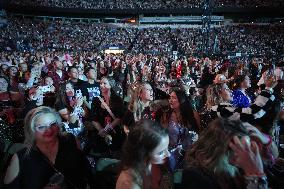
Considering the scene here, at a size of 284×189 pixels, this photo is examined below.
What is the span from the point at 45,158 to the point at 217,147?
154 cm

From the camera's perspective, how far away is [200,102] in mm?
8609

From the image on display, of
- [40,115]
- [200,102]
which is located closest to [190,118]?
[40,115]

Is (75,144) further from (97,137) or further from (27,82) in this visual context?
(27,82)

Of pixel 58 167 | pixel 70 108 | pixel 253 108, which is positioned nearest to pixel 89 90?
pixel 70 108

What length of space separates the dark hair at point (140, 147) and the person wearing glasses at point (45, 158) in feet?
2.39

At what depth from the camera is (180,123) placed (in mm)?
5133

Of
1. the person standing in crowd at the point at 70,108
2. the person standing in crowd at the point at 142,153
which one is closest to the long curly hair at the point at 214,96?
the person standing in crowd at the point at 70,108

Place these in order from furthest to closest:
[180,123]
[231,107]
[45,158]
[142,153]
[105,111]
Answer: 1. [105,111]
2. [231,107]
3. [180,123]
4. [45,158]
5. [142,153]

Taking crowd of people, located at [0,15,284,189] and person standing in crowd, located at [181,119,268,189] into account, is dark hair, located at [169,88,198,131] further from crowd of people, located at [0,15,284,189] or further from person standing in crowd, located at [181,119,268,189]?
person standing in crowd, located at [181,119,268,189]

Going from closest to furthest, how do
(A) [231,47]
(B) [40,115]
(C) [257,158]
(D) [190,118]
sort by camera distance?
(C) [257,158] → (B) [40,115] → (D) [190,118] → (A) [231,47]

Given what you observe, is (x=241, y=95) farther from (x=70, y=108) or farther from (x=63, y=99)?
(x=63, y=99)

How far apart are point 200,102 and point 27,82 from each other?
4.62m

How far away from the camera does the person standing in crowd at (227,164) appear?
8.14 feet

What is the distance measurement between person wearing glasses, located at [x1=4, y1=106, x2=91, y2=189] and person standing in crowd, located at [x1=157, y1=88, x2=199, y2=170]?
128 centimetres
